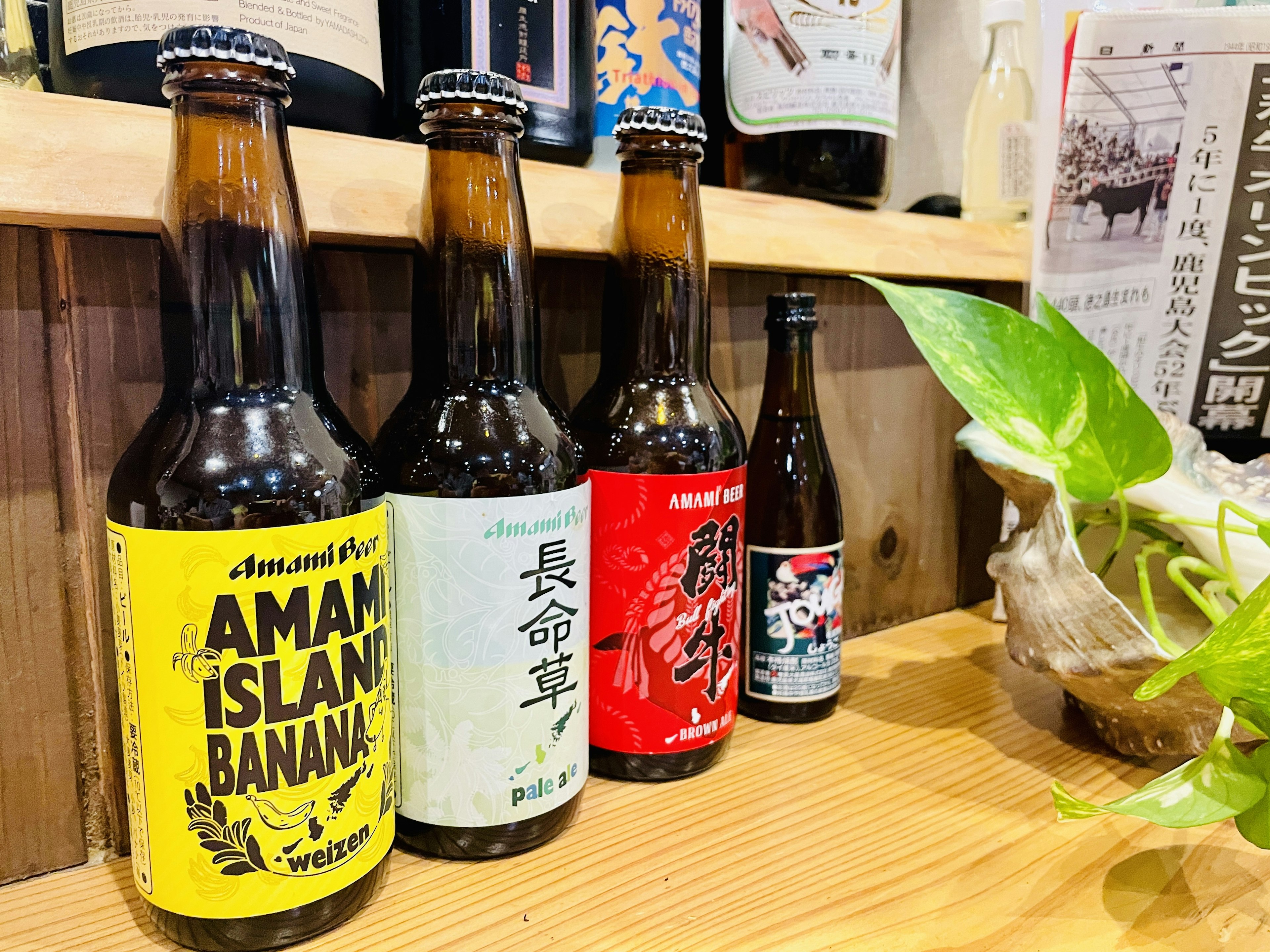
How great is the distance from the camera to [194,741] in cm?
39

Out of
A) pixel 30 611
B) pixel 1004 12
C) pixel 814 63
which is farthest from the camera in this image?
pixel 1004 12

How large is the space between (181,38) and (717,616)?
1.39 feet

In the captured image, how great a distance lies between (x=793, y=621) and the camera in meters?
0.65

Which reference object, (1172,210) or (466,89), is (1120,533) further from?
(466,89)

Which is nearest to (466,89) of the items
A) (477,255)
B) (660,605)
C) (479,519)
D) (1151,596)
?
(477,255)

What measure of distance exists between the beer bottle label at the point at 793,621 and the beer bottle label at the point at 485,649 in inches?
8.2

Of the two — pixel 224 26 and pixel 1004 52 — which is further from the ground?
pixel 1004 52

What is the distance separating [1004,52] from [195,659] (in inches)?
37.3

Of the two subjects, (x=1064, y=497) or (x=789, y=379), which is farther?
(x=789, y=379)

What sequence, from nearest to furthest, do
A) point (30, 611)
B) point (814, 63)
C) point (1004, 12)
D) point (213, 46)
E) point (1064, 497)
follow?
point (213, 46) → point (30, 611) → point (1064, 497) → point (814, 63) → point (1004, 12)

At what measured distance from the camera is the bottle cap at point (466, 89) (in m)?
0.43

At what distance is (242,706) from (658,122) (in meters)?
0.38

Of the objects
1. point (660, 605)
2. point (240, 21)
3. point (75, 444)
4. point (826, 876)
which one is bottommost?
point (826, 876)

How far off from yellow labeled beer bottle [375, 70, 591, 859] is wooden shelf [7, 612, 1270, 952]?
54mm
